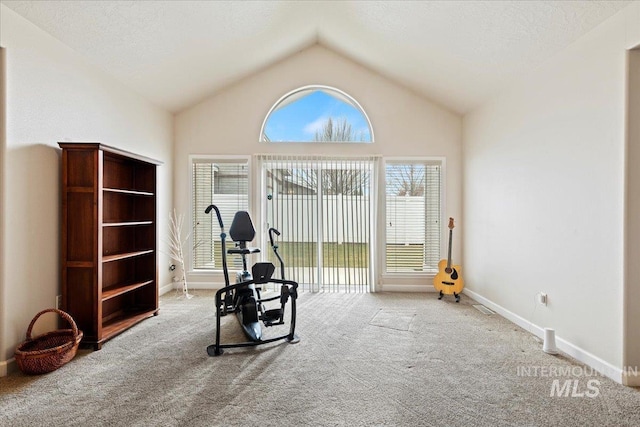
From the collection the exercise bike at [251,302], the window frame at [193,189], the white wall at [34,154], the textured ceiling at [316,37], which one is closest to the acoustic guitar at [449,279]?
the textured ceiling at [316,37]

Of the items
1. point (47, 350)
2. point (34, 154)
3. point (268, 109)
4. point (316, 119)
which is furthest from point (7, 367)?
point (316, 119)

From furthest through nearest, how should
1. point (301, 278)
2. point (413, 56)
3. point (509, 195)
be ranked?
1. point (301, 278)
2. point (413, 56)
3. point (509, 195)

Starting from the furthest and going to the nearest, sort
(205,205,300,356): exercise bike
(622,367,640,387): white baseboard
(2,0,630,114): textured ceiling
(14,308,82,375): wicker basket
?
(205,205,300,356): exercise bike, (2,0,630,114): textured ceiling, (14,308,82,375): wicker basket, (622,367,640,387): white baseboard

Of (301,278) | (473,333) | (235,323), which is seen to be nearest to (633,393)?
(473,333)

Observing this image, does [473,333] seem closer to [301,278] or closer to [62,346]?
[301,278]

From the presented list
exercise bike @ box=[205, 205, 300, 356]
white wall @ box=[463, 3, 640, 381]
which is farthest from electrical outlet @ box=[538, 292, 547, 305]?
exercise bike @ box=[205, 205, 300, 356]

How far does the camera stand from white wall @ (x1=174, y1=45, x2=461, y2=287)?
184 inches

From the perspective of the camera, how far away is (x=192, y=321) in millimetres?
3348

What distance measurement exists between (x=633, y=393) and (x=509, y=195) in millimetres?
2021

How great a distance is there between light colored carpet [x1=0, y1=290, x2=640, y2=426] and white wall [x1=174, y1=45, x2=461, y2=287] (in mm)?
2223

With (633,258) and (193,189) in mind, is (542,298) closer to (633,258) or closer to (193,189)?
(633,258)

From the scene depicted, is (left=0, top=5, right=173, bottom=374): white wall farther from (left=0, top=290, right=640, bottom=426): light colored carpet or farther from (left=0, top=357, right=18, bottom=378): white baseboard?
(left=0, top=290, right=640, bottom=426): light colored carpet

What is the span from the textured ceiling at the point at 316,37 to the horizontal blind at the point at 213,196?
1.04m

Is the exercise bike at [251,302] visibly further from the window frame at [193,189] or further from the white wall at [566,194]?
the white wall at [566,194]
